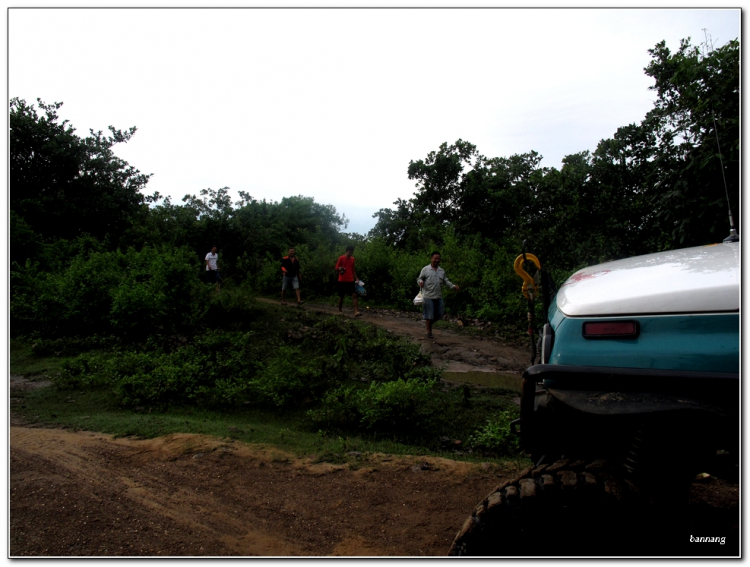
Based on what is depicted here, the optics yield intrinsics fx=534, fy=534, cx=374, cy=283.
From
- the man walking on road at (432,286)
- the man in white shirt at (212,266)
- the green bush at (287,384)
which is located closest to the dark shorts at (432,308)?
the man walking on road at (432,286)

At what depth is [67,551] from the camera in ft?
9.41

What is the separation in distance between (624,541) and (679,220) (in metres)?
5.16

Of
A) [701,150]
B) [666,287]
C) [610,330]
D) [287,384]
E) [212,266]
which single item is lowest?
[287,384]

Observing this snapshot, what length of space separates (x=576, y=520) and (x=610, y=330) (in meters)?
0.76

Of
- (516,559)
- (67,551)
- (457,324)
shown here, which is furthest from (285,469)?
(457,324)

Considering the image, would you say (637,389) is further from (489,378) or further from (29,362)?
(29,362)

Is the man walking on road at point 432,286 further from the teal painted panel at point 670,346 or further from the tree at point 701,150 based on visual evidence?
the teal painted panel at point 670,346

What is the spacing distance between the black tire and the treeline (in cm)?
246

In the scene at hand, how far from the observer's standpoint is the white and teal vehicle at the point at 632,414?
6.39 ft

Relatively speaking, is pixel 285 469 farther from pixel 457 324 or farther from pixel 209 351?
pixel 457 324

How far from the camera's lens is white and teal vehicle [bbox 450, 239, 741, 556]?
1948mm

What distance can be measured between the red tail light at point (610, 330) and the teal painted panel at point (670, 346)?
0.02 meters

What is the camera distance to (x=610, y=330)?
213 cm

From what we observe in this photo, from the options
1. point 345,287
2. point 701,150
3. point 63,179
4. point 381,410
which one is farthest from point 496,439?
point 63,179
